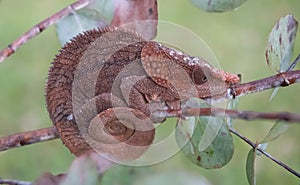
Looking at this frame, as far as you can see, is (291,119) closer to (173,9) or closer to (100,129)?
(100,129)

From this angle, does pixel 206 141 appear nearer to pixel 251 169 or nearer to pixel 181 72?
pixel 251 169

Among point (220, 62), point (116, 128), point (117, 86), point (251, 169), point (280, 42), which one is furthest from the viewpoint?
point (220, 62)

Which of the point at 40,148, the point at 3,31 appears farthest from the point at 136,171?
the point at 3,31

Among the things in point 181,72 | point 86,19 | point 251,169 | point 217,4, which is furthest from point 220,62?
point 251,169

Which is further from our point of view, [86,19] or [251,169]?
[86,19]

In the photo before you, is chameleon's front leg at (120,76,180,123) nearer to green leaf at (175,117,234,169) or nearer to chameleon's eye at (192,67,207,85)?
chameleon's eye at (192,67,207,85)

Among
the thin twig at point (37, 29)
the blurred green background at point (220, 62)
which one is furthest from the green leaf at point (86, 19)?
the blurred green background at point (220, 62)

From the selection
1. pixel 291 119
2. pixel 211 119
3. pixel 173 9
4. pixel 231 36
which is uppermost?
pixel 173 9
